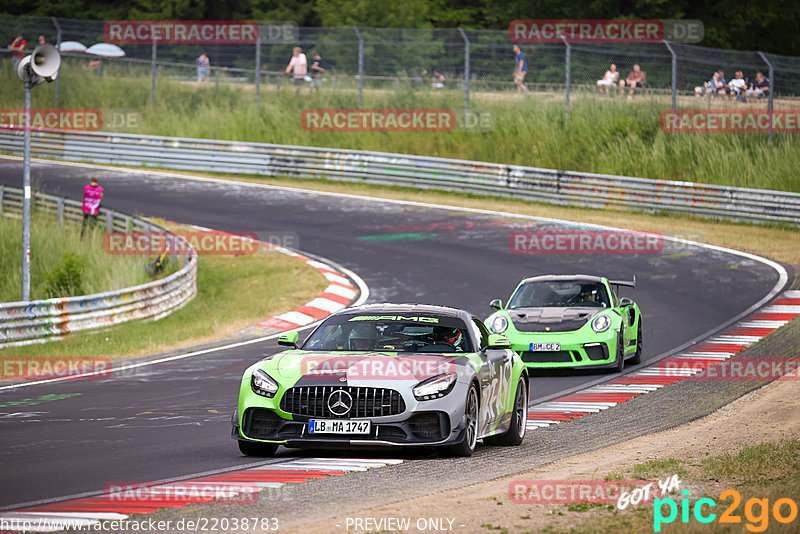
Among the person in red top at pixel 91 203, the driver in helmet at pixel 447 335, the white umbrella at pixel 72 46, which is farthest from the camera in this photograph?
the white umbrella at pixel 72 46

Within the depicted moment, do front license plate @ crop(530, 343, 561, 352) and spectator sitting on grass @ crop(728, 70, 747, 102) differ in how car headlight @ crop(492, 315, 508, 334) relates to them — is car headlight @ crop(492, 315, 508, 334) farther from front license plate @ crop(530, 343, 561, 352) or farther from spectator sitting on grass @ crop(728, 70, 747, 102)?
spectator sitting on grass @ crop(728, 70, 747, 102)

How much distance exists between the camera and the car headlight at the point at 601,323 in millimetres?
16109

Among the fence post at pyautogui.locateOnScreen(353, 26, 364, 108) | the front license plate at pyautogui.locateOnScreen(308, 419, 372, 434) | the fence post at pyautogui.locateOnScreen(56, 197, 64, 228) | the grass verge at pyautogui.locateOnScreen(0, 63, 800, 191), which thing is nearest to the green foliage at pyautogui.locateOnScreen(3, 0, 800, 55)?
the grass verge at pyautogui.locateOnScreen(0, 63, 800, 191)

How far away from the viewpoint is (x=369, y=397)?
9531 millimetres

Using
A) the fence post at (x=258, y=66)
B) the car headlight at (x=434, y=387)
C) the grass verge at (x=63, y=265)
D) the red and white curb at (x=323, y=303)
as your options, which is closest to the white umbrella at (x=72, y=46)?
the fence post at (x=258, y=66)

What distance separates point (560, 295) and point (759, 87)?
682 inches

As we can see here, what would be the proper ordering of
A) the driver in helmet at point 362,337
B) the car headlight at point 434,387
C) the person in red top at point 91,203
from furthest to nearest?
the person in red top at point 91,203 < the driver in helmet at point 362,337 < the car headlight at point 434,387

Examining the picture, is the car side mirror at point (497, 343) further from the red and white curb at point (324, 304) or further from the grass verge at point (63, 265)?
the grass verge at point (63, 265)

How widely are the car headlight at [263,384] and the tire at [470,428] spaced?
1.50m

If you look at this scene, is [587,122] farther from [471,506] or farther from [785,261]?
[471,506]

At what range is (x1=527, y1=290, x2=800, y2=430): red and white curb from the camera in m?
13.4

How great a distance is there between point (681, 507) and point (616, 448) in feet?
10.6

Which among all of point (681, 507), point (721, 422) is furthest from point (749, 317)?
point (681, 507)

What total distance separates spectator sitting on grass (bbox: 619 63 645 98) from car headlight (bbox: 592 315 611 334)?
1925 cm
